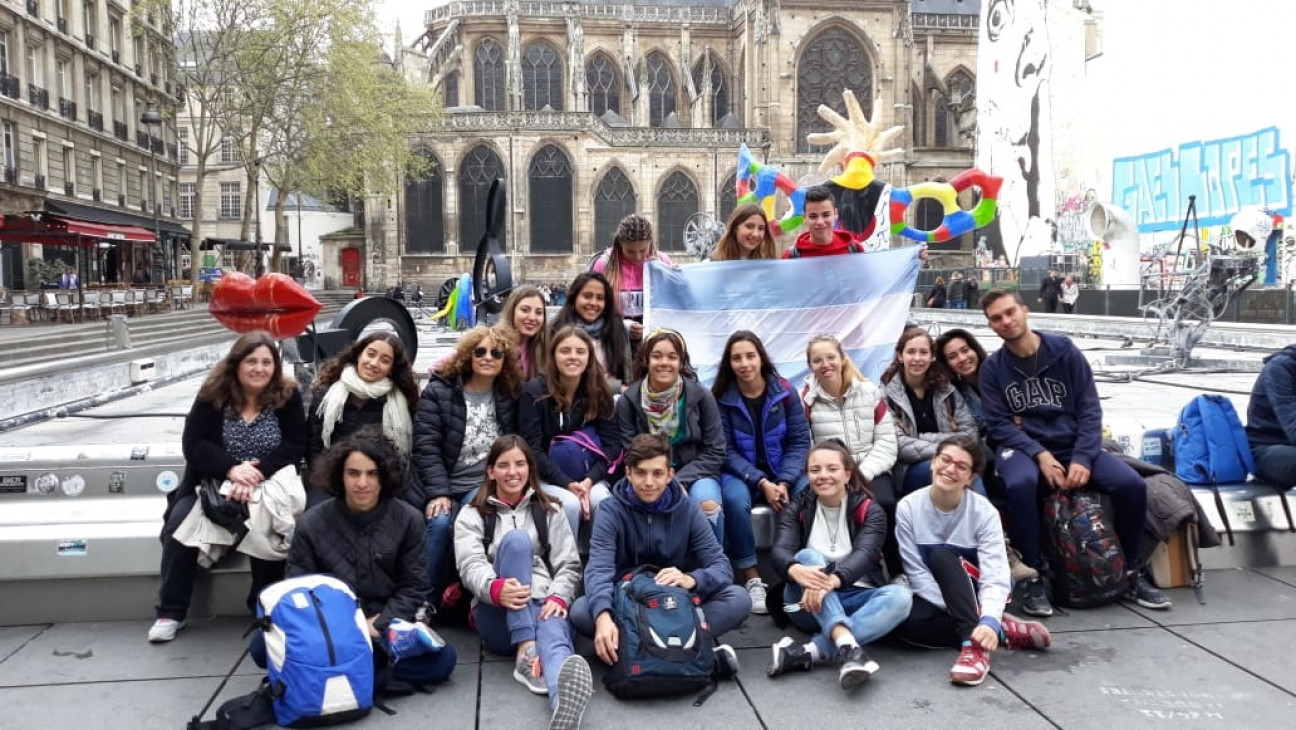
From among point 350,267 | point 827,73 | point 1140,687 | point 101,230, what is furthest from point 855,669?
point 827,73

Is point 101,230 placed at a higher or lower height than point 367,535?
higher

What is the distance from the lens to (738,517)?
14.7 ft

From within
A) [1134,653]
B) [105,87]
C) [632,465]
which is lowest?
[1134,653]

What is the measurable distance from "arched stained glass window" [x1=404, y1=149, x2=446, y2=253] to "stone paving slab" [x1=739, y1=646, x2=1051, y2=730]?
41.4 m

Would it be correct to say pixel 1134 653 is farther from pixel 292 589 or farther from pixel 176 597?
pixel 176 597

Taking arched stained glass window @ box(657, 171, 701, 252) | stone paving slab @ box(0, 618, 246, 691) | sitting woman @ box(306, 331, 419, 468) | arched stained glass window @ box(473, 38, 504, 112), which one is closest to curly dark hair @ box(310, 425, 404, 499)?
sitting woman @ box(306, 331, 419, 468)

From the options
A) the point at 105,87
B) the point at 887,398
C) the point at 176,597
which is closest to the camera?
the point at 176,597

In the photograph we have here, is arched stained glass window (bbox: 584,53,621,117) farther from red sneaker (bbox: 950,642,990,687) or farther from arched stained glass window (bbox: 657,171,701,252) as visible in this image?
red sneaker (bbox: 950,642,990,687)

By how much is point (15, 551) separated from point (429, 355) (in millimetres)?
12096

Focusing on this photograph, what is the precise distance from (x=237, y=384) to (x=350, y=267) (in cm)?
4385

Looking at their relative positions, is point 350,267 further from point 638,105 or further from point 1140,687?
point 1140,687

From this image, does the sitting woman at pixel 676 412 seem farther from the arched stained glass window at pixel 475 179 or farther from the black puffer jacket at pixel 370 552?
the arched stained glass window at pixel 475 179

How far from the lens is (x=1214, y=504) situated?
5004mm

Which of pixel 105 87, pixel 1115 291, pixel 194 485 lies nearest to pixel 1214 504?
pixel 194 485
